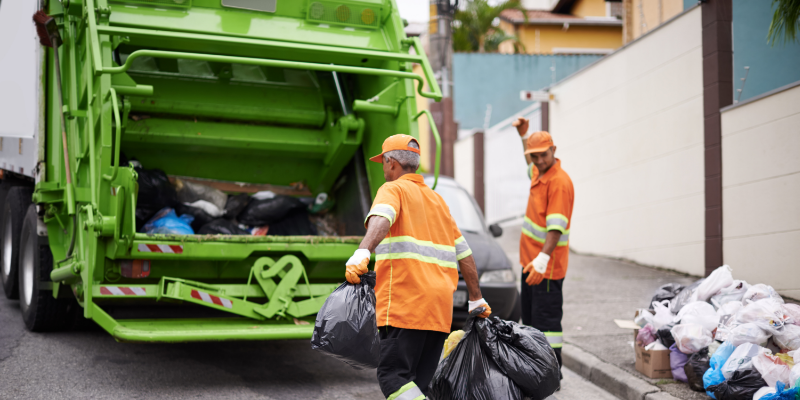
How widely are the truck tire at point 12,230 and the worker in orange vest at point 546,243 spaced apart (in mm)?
3976

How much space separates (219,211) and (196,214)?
0.68 feet

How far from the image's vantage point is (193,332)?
400 centimetres

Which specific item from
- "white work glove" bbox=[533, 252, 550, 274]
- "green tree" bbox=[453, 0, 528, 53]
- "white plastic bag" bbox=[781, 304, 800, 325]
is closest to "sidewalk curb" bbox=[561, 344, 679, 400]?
"white plastic bag" bbox=[781, 304, 800, 325]

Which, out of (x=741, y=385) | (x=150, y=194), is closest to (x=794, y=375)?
(x=741, y=385)

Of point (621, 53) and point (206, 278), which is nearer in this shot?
point (206, 278)

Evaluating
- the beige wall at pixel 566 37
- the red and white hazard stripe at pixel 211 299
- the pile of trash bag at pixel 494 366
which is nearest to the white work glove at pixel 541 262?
the pile of trash bag at pixel 494 366

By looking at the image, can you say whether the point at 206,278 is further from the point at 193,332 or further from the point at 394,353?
the point at 394,353

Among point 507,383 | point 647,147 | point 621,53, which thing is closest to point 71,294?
point 507,383

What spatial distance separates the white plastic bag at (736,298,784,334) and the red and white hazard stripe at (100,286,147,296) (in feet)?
11.0

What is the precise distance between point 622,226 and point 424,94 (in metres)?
5.02

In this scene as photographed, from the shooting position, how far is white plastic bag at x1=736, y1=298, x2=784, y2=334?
12.2 feet

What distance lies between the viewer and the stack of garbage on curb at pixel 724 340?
11.3ft

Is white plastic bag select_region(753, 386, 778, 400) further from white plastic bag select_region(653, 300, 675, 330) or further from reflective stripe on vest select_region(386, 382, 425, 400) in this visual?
reflective stripe on vest select_region(386, 382, 425, 400)

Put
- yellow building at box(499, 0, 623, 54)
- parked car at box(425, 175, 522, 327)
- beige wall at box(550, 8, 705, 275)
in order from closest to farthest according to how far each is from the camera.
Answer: parked car at box(425, 175, 522, 327) → beige wall at box(550, 8, 705, 275) → yellow building at box(499, 0, 623, 54)
